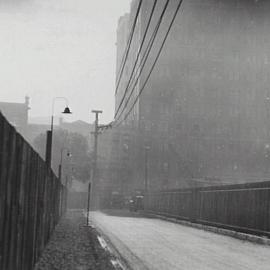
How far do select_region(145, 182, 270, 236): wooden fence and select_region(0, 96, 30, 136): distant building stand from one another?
86568mm

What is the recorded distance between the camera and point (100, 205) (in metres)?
74.5

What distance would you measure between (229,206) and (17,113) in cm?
10129

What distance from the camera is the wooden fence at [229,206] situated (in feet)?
64.7

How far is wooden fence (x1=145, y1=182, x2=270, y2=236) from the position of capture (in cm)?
1973

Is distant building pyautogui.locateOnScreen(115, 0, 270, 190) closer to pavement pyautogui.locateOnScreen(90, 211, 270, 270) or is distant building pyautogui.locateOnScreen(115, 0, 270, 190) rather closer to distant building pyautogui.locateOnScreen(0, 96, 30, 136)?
distant building pyautogui.locateOnScreen(0, 96, 30, 136)

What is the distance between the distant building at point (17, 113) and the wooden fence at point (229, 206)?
284ft

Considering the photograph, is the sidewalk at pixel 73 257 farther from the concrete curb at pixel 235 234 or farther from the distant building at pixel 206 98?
the distant building at pixel 206 98

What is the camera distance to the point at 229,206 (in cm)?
2356

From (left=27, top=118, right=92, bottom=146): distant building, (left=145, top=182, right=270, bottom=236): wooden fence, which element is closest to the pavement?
(left=145, top=182, right=270, bottom=236): wooden fence

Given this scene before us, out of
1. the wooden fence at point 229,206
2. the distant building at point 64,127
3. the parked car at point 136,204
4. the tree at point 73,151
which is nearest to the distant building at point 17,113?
the distant building at point 64,127

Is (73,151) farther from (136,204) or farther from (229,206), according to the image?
(229,206)

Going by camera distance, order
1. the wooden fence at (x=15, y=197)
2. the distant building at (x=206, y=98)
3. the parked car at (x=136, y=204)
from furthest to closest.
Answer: the distant building at (x=206, y=98) → the parked car at (x=136, y=204) → the wooden fence at (x=15, y=197)

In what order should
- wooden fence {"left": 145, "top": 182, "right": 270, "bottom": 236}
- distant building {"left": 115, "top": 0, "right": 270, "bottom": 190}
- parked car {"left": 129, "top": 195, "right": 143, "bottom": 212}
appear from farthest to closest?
distant building {"left": 115, "top": 0, "right": 270, "bottom": 190}
parked car {"left": 129, "top": 195, "right": 143, "bottom": 212}
wooden fence {"left": 145, "top": 182, "right": 270, "bottom": 236}

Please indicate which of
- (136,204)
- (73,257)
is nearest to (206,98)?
(136,204)
